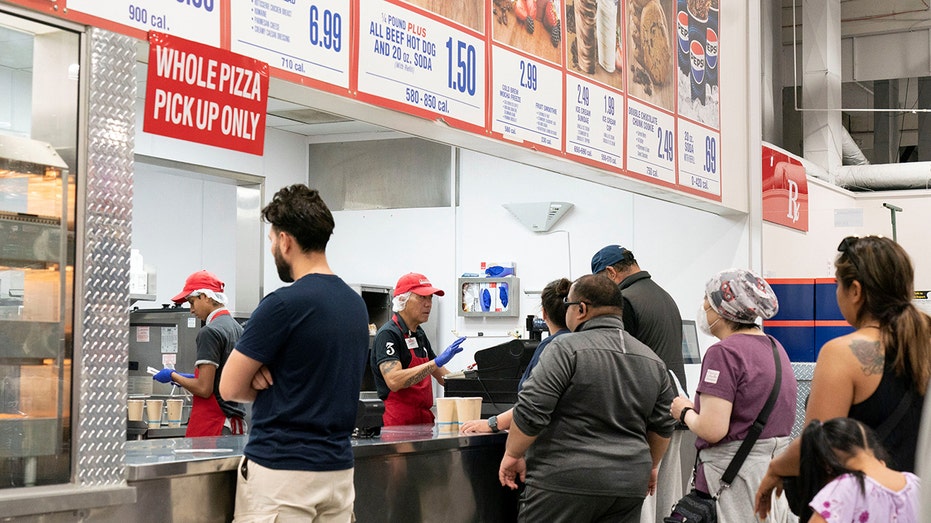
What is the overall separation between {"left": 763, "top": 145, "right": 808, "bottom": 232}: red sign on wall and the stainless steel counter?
4.07 m

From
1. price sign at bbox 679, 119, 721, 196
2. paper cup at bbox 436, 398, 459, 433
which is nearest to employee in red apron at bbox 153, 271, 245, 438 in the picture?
paper cup at bbox 436, 398, 459, 433

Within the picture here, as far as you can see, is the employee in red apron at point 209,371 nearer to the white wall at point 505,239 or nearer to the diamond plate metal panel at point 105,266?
the diamond plate metal panel at point 105,266

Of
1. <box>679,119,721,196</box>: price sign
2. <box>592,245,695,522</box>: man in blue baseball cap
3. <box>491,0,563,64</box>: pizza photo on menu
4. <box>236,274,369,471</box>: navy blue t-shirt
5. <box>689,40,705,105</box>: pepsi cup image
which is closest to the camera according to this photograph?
<box>236,274,369,471</box>: navy blue t-shirt

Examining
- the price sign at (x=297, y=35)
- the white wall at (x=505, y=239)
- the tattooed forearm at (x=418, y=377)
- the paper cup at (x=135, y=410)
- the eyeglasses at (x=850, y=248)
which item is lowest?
the paper cup at (x=135, y=410)

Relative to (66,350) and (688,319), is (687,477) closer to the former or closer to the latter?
(688,319)

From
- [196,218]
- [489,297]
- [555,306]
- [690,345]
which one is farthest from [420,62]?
[196,218]

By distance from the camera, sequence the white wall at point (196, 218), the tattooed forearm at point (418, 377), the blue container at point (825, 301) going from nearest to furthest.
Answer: the tattooed forearm at point (418, 377) → the blue container at point (825, 301) → the white wall at point (196, 218)

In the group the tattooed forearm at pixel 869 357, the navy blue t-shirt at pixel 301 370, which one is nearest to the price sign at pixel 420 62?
the navy blue t-shirt at pixel 301 370

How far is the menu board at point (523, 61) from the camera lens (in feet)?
12.0

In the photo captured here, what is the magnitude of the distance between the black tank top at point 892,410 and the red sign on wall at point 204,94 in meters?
1.94

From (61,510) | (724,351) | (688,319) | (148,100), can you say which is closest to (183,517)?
(61,510)

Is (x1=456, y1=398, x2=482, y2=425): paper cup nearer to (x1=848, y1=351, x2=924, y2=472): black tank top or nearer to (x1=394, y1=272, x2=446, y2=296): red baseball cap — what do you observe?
(x1=394, y1=272, x2=446, y2=296): red baseball cap

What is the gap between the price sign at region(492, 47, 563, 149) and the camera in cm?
488

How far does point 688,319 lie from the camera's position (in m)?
8.20
